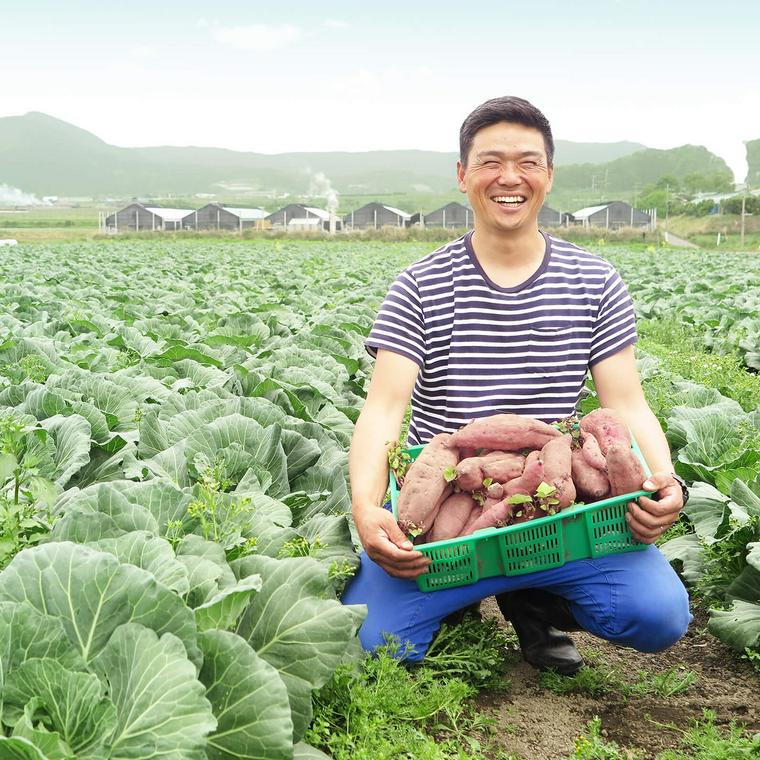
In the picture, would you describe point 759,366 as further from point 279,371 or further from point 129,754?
point 129,754

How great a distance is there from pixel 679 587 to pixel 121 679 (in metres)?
1.94

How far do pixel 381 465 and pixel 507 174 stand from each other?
1139mm

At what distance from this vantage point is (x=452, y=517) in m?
2.90

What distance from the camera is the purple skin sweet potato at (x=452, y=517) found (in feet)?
9.46

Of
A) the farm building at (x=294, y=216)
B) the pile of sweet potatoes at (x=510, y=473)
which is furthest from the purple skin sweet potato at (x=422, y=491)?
the farm building at (x=294, y=216)

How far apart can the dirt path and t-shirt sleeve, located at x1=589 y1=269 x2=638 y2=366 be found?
3.94ft

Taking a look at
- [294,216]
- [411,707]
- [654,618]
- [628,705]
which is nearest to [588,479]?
[654,618]

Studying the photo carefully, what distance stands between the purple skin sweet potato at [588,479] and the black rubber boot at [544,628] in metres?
0.51

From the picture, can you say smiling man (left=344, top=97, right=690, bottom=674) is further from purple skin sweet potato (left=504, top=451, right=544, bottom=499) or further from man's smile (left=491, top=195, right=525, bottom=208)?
purple skin sweet potato (left=504, top=451, right=544, bottom=499)

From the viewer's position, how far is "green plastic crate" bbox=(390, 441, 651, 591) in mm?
2818

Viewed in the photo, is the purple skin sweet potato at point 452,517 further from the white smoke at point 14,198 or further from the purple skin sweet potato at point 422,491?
the white smoke at point 14,198

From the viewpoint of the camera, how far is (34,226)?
244ft

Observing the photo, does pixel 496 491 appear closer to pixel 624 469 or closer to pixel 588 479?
pixel 588 479

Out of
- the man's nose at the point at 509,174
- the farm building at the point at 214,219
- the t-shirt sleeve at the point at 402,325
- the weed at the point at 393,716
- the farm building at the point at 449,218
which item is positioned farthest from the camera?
the farm building at the point at 214,219
